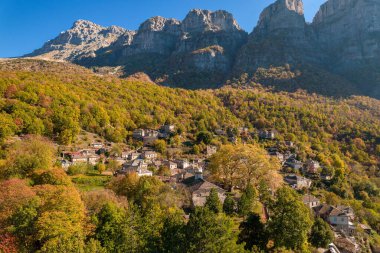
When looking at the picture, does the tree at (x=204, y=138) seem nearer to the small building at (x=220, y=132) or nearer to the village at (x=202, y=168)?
the village at (x=202, y=168)

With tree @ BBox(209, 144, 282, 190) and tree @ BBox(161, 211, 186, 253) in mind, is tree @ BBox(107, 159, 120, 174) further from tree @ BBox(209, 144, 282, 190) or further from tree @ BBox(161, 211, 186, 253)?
tree @ BBox(161, 211, 186, 253)

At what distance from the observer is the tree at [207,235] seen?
2175 centimetres

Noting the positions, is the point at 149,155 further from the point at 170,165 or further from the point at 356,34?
the point at 356,34

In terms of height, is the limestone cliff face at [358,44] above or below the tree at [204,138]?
above

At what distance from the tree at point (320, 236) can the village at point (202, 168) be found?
1215 millimetres

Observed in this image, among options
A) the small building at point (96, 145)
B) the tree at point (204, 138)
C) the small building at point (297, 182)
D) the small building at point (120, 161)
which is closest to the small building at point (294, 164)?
the small building at point (297, 182)

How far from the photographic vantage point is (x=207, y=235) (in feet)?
72.3

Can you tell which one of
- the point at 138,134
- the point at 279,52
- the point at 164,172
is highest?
the point at 279,52

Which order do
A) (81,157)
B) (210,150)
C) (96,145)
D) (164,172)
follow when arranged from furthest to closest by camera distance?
(210,150) → (96,145) → (81,157) → (164,172)

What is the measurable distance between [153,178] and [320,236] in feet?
62.1

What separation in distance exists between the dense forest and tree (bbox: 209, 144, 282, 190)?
231 centimetres

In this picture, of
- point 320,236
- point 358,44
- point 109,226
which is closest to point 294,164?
point 320,236

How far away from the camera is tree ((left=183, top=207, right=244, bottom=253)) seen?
21.8 m

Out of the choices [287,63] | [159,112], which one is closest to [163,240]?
[159,112]
